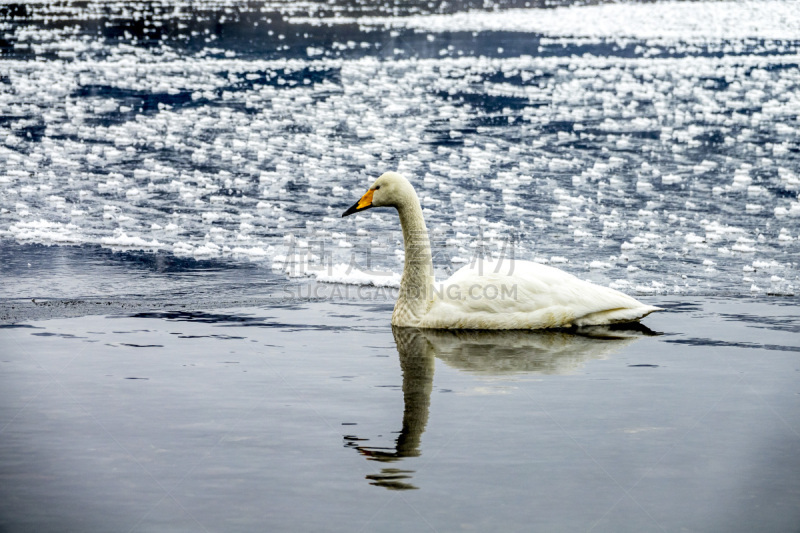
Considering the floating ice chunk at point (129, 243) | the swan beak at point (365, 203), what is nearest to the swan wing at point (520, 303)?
the swan beak at point (365, 203)

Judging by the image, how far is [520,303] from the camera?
9.12m

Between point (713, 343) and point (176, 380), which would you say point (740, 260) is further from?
point (176, 380)

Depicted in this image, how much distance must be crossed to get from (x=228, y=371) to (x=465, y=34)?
1606 inches

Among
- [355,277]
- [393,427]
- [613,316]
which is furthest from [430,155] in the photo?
[393,427]

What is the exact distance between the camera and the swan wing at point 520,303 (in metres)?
9.10

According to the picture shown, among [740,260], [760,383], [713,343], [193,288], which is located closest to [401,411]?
[760,383]

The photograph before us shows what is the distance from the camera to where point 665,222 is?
568 inches

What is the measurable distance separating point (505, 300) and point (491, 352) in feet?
2.64

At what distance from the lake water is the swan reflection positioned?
4 cm

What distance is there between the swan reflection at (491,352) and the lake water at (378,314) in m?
0.04

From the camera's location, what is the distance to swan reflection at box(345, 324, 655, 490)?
712cm

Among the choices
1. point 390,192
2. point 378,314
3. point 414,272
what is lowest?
point 378,314

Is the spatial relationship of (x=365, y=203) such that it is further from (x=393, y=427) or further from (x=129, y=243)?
(x=129, y=243)

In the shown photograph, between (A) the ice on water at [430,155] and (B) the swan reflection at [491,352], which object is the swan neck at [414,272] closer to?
(B) the swan reflection at [491,352]
